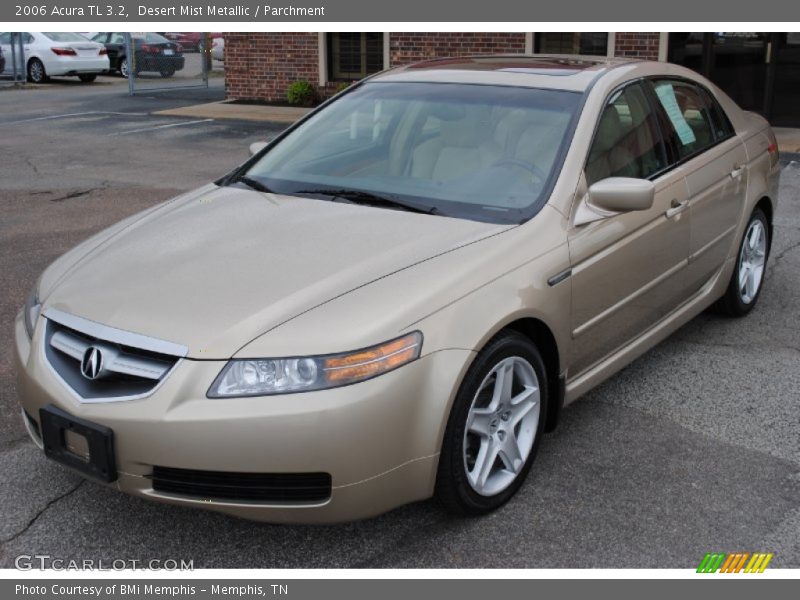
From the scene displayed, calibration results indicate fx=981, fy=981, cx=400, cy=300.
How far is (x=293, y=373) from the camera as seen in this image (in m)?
3.06

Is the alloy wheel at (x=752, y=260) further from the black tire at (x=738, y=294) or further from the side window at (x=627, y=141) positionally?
the side window at (x=627, y=141)

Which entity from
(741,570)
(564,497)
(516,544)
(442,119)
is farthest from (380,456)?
(442,119)

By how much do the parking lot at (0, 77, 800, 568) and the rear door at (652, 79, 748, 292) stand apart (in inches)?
23.1

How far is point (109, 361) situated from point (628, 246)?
2259 millimetres

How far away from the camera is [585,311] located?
4004mm

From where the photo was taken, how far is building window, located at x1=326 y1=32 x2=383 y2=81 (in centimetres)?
1667

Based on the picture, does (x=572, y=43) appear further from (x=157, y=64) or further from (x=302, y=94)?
(x=157, y=64)

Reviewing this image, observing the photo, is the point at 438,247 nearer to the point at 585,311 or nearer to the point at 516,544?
the point at 585,311

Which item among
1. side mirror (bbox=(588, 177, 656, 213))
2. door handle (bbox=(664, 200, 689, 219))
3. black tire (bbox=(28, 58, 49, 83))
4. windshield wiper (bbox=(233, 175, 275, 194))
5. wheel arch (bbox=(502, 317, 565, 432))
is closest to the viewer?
wheel arch (bbox=(502, 317, 565, 432))

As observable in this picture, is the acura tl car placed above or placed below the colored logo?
above

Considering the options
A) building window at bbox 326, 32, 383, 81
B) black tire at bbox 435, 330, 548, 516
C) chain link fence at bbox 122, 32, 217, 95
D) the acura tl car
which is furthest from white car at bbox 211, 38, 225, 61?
black tire at bbox 435, 330, 548, 516

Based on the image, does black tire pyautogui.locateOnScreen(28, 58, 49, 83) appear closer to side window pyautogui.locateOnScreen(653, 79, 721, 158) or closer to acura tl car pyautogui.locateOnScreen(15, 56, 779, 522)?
acura tl car pyautogui.locateOnScreen(15, 56, 779, 522)

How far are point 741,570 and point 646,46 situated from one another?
12.0 metres

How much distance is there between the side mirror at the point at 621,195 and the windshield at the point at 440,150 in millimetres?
195
